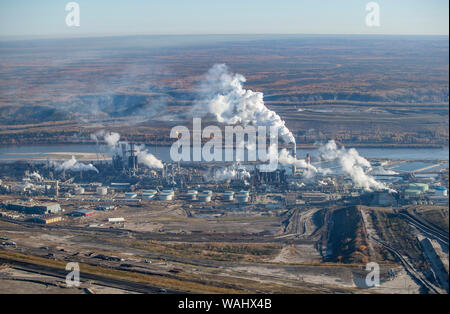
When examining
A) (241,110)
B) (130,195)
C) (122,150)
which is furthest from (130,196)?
(241,110)

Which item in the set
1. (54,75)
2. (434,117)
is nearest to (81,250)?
(434,117)

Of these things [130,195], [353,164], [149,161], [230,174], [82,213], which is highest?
[353,164]

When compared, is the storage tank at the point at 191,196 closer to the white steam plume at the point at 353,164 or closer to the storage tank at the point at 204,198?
the storage tank at the point at 204,198

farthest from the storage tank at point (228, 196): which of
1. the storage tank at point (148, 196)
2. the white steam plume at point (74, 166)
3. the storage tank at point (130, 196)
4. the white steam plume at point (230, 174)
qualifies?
the white steam plume at point (74, 166)

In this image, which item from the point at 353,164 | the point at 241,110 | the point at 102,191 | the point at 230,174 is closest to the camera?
the point at 102,191

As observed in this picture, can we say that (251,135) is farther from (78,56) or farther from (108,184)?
(78,56)

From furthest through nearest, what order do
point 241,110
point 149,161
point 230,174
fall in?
point 241,110 < point 149,161 < point 230,174

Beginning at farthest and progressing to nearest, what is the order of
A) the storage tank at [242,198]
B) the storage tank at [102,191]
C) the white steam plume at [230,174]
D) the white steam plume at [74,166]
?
the white steam plume at [74,166]
the white steam plume at [230,174]
the storage tank at [102,191]
the storage tank at [242,198]

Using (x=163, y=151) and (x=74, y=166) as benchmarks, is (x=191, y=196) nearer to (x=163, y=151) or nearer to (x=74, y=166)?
(x=74, y=166)
